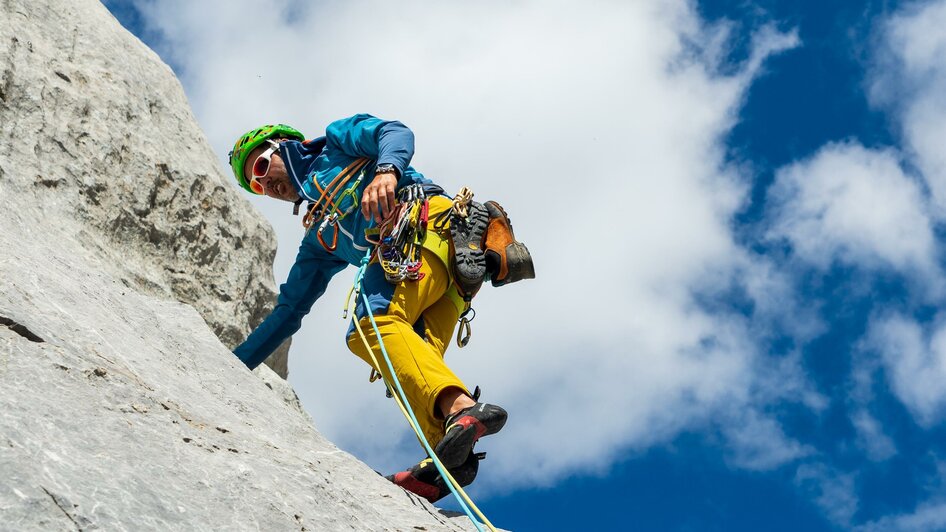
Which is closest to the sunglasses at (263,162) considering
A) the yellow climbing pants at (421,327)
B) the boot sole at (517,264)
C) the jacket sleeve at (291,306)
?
the jacket sleeve at (291,306)

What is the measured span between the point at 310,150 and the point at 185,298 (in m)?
1.24

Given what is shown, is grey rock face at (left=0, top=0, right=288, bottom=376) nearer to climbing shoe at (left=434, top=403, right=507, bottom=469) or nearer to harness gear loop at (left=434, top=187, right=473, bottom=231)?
harness gear loop at (left=434, top=187, right=473, bottom=231)

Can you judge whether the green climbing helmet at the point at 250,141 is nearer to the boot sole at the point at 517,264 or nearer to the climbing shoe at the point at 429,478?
the boot sole at the point at 517,264

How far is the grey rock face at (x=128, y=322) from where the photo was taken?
3066mm

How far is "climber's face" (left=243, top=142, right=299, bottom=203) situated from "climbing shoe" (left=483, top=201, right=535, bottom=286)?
1242 mm

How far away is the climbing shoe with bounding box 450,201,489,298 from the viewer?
214 inches

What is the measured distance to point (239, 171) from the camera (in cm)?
620

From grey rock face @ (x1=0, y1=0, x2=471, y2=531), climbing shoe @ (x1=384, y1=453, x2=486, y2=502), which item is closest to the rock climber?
climbing shoe @ (x1=384, y1=453, x2=486, y2=502)

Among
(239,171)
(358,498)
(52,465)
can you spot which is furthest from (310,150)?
(52,465)

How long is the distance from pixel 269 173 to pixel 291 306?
773 millimetres

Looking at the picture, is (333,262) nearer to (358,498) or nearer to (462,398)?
(462,398)

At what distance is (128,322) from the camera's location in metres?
4.71

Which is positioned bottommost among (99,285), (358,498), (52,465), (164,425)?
(52,465)

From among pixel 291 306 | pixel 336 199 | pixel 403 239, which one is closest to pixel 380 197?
pixel 403 239
